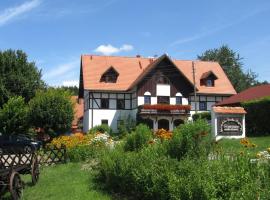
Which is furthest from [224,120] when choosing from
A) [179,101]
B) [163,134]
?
[179,101]

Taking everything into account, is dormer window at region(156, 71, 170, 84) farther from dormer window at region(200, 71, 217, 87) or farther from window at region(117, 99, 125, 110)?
dormer window at region(200, 71, 217, 87)

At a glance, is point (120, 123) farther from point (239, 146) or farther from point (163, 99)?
point (239, 146)

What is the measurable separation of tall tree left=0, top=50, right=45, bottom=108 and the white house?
5391 millimetres

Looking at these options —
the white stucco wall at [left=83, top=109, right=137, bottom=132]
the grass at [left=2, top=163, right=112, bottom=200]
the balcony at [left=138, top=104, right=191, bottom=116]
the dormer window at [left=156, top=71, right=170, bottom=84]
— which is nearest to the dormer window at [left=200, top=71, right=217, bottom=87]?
the dormer window at [left=156, top=71, right=170, bottom=84]

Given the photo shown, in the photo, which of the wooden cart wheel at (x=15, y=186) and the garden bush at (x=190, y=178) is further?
the wooden cart wheel at (x=15, y=186)

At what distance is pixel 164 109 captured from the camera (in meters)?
49.0

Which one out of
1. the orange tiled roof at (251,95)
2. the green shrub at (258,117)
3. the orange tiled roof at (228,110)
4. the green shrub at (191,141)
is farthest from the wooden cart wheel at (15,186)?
the orange tiled roof at (251,95)

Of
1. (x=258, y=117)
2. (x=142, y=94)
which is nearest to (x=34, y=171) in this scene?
(x=258, y=117)

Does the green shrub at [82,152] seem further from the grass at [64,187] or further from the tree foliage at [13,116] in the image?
the tree foliage at [13,116]

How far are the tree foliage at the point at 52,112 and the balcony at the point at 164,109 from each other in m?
9.06

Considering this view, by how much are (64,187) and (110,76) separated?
38272 mm

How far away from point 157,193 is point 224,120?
55.4 ft

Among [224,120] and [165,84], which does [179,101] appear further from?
[224,120]

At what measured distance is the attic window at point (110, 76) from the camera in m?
51.7
